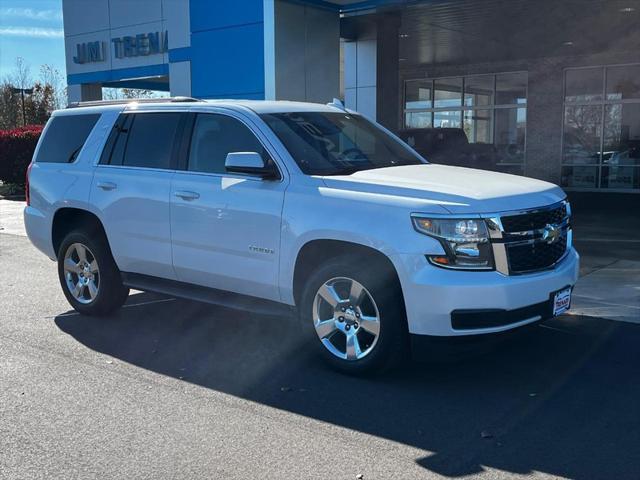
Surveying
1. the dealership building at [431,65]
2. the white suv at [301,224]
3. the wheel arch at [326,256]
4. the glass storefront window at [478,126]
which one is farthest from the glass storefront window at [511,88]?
the wheel arch at [326,256]

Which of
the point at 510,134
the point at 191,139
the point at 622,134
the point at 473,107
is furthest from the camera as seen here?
the point at 473,107

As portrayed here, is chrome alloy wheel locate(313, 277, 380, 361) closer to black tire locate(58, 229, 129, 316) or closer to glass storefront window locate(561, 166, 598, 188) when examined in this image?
black tire locate(58, 229, 129, 316)

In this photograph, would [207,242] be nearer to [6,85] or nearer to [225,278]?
[225,278]

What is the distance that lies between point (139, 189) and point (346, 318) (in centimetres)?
244

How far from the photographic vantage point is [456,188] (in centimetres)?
492

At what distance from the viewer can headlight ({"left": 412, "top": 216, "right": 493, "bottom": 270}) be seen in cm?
467

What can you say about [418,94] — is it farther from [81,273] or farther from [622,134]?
[81,273]

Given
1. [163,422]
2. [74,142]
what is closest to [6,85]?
[74,142]

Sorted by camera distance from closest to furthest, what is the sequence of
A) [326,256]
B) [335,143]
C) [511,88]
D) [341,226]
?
[341,226], [326,256], [335,143], [511,88]

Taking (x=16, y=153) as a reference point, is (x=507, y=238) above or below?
below

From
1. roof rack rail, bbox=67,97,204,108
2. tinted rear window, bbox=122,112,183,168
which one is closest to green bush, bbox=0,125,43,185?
roof rack rail, bbox=67,97,204,108

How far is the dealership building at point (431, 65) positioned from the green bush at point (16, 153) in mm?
2207

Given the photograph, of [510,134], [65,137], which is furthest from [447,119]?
[65,137]

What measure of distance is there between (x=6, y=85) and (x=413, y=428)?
4568 cm
